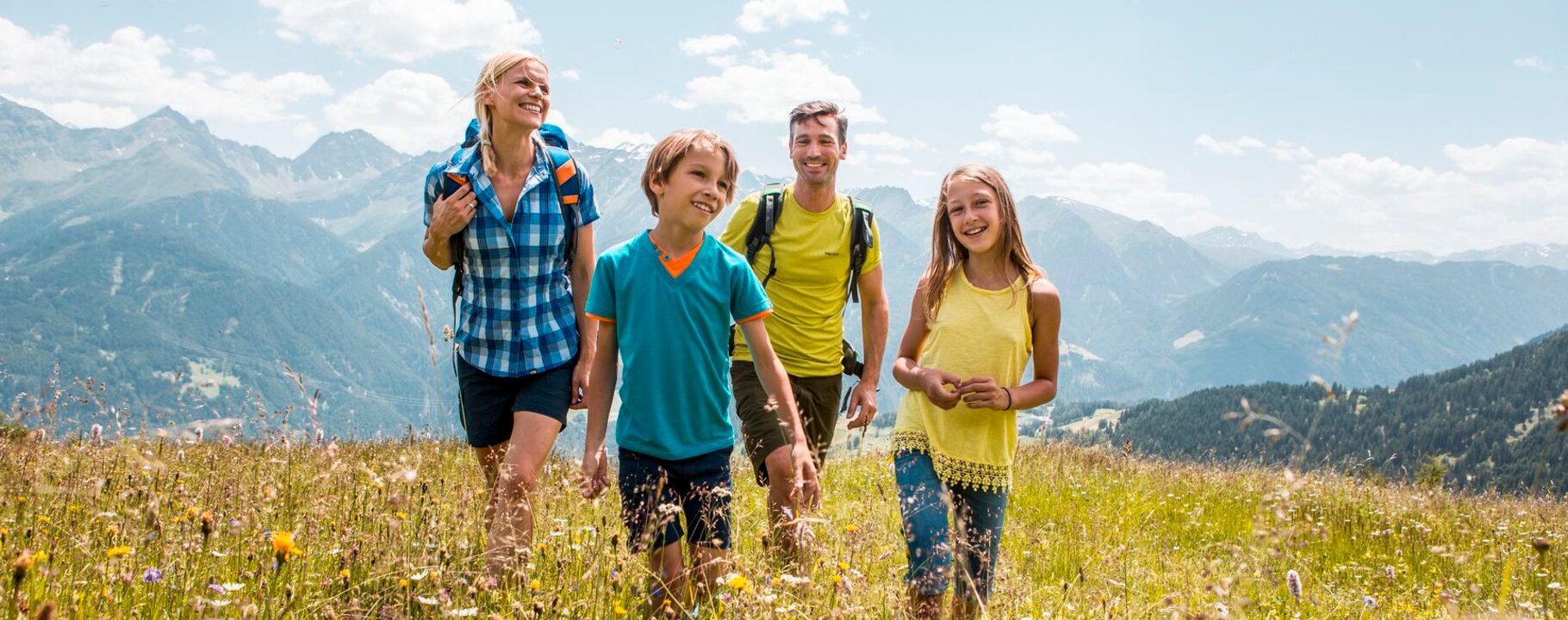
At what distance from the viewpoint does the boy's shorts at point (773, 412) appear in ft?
15.2

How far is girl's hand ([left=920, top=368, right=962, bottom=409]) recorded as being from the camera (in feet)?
12.1

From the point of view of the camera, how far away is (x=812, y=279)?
516cm

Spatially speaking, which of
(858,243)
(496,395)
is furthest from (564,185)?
(858,243)

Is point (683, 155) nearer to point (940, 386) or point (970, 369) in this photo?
point (940, 386)

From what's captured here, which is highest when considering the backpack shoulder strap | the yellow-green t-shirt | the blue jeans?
the backpack shoulder strap

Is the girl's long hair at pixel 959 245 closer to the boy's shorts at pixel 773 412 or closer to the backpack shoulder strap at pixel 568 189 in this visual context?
the boy's shorts at pixel 773 412

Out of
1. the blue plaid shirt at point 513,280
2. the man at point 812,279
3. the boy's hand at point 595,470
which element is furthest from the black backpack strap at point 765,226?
the boy's hand at point 595,470

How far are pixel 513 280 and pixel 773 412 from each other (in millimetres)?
1436

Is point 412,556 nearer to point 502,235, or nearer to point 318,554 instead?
point 318,554

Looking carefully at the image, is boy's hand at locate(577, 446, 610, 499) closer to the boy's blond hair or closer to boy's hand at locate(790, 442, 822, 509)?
boy's hand at locate(790, 442, 822, 509)

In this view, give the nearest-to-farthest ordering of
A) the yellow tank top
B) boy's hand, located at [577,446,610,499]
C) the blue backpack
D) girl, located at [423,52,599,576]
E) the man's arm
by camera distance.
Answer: boy's hand, located at [577,446,610,499] < the yellow tank top < girl, located at [423,52,599,576] < the blue backpack < the man's arm

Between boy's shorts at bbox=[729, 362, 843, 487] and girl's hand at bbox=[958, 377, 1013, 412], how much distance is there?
3.21 ft

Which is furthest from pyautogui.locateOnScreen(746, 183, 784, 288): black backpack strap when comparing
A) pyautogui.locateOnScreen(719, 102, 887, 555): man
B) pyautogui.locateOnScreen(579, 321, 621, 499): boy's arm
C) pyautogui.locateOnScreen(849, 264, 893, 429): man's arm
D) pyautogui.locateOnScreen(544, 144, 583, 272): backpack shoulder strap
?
pyautogui.locateOnScreen(579, 321, 621, 499): boy's arm

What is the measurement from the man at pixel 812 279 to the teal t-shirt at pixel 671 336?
128cm
